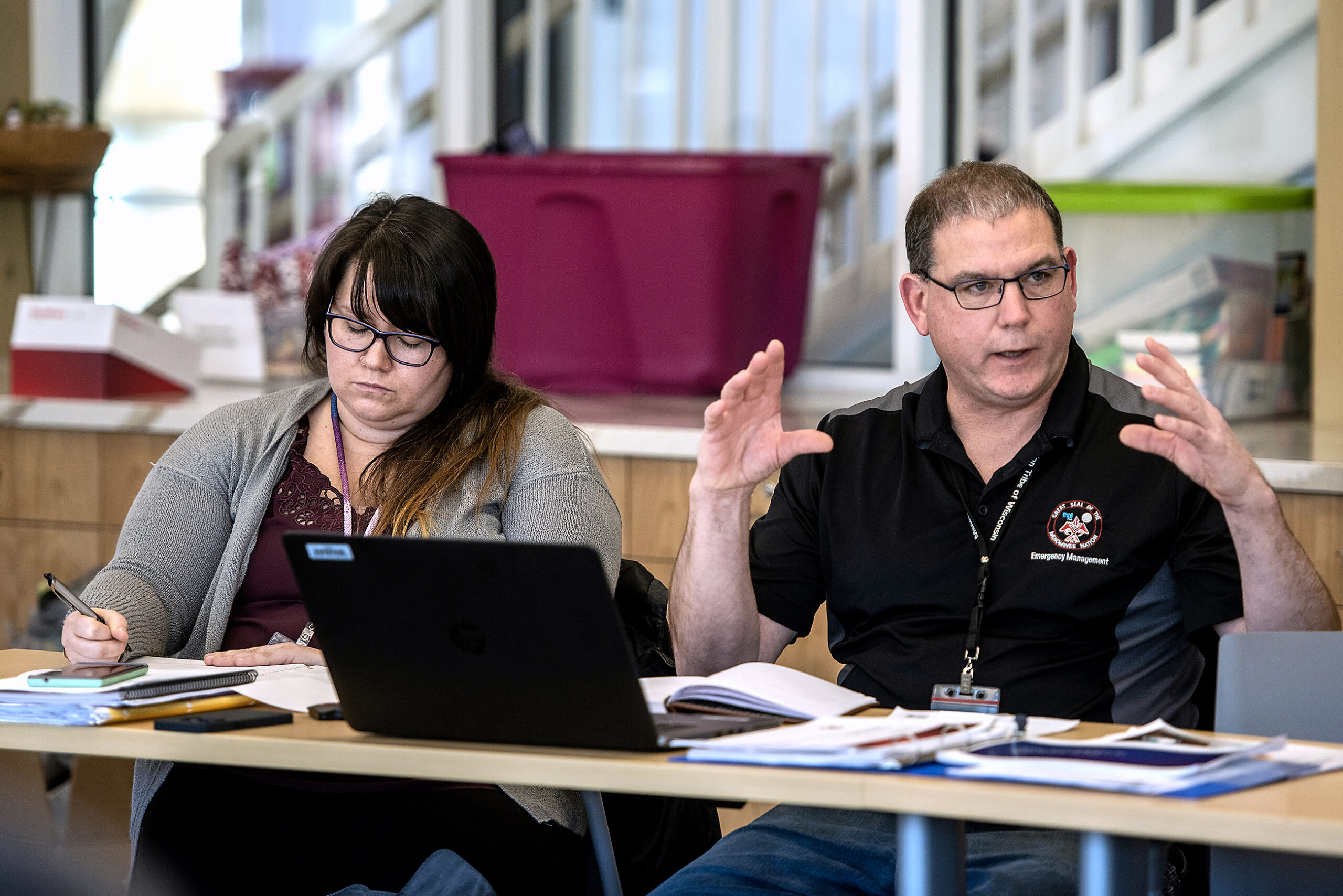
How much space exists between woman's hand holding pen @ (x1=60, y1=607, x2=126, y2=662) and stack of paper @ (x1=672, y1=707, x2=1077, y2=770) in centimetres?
72

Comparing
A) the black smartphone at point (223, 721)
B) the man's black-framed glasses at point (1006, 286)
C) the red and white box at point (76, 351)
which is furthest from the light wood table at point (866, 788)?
the red and white box at point (76, 351)

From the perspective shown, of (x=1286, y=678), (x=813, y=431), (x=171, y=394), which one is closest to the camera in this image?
(x=1286, y=678)

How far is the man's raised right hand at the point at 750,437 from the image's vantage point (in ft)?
5.23

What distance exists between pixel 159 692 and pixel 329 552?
11.6 inches

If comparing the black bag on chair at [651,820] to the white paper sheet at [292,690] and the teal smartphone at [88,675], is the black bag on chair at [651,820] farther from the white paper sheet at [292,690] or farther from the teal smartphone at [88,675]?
the teal smartphone at [88,675]

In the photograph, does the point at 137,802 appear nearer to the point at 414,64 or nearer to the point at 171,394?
the point at 171,394

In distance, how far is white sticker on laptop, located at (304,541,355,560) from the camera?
1266 mm

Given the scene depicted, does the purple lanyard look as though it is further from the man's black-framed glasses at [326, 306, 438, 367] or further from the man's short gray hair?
the man's short gray hair

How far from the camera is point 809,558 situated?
1872mm

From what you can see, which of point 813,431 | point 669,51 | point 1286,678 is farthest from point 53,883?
point 669,51

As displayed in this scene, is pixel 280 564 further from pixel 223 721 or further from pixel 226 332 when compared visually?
pixel 226 332

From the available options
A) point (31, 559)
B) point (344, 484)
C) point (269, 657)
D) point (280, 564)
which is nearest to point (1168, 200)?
point (344, 484)

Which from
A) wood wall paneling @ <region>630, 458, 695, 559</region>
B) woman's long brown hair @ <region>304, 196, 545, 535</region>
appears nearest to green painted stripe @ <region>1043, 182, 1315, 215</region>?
wood wall paneling @ <region>630, 458, 695, 559</region>

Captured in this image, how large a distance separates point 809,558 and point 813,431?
0.94 feet
